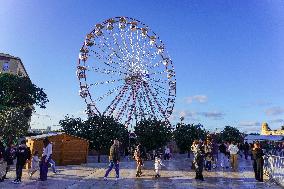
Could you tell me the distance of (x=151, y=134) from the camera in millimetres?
33750

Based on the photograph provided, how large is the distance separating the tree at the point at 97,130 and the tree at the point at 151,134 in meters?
3.03

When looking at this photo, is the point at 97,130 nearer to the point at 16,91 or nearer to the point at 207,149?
the point at 207,149

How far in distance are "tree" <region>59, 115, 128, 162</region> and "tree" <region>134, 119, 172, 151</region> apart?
9.94 ft

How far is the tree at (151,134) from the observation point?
33.8 m

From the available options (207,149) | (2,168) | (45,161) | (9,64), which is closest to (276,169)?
(207,149)

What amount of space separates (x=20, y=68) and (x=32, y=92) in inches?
971

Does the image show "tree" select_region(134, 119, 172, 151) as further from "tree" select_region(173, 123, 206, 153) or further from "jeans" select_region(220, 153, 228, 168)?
"jeans" select_region(220, 153, 228, 168)

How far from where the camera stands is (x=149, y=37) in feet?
118

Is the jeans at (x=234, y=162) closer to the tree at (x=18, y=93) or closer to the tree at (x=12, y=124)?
the tree at (x=12, y=124)

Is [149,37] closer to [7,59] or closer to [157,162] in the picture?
[157,162]

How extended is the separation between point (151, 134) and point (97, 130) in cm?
611

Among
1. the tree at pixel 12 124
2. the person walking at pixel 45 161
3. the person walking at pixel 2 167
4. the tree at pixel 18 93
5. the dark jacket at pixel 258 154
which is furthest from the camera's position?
the tree at pixel 18 93

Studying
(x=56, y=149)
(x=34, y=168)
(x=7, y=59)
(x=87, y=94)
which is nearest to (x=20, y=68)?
(x=7, y=59)

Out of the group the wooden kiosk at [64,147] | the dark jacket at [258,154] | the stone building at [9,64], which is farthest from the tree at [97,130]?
the stone building at [9,64]
